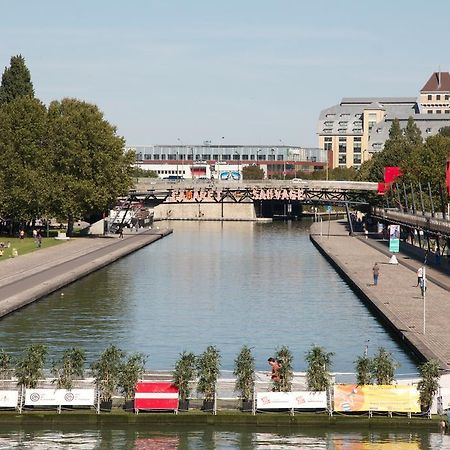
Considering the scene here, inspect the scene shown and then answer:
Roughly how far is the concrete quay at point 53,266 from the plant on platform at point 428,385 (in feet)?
98.6

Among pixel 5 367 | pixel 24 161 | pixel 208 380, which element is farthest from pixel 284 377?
pixel 24 161

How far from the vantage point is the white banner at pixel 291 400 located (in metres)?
40.0

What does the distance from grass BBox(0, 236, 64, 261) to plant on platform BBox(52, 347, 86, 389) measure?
5819cm

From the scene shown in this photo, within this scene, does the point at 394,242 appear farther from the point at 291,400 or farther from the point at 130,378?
the point at 130,378

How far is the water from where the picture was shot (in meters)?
57.0

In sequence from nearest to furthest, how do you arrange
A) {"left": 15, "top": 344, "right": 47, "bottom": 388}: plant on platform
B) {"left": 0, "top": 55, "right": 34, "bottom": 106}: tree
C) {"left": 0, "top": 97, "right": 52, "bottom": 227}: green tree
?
Result: {"left": 15, "top": 344, "right": 47, "bottom": 388}: plant on platform → {"left": 0, "top": 97, "right": 52, "bottom": 227}: green tree → {"left": 0, "top": 55, "right": 34, "bottom": 106}: tree

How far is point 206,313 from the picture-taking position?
7050 centimetres

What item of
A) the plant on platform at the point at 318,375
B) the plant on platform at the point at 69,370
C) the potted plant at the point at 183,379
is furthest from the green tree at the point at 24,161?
the plant on platform at the point at 318,375

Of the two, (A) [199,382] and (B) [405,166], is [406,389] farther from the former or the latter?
(B) [405,166]

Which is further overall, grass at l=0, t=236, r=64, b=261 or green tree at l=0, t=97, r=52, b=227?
green tree at l=0, t=97, r=52, b=227

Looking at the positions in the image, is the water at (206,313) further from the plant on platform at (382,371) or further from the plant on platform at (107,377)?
the plant on platform at (107,377)

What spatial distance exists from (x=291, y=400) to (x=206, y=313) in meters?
30.6

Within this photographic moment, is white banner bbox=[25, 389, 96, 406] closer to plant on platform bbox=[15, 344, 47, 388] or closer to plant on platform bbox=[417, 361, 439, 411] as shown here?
plant on platform bbox=[15, 344, 47, 388]

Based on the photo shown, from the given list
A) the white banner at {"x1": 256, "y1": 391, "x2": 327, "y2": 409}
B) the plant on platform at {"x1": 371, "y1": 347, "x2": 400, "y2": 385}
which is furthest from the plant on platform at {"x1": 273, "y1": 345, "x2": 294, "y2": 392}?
the plant on platform at {"x1": 371, "y1": 347, "x2": 400, "y2": 385}
